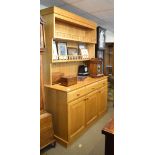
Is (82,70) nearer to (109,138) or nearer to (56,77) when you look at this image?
(56,77)

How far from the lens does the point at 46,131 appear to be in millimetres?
2199

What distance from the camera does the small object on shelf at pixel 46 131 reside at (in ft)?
7.04

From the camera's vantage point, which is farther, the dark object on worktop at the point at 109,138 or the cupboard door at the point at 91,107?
the cupboard door at the point at 91,107

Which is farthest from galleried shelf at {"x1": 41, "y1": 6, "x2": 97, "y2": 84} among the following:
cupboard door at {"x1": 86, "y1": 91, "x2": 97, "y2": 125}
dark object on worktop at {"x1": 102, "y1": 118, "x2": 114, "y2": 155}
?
dark object on worktop at {"x1": 102, "y1": 118, "x2": 114, "y2": 155}

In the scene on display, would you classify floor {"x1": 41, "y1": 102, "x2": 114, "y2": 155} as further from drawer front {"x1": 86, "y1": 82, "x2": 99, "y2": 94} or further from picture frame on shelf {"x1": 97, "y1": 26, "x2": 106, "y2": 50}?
picture frame on shelf {"x1": 97, "y1": 26, "x2": 106, "y2": 50}

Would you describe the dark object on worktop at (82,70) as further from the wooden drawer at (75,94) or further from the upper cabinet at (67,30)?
the wooden drawer at (75,94)

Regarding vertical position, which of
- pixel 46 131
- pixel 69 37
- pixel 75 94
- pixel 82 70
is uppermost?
pixel 69 37

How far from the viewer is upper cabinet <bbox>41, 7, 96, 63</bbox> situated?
2346 millimetres

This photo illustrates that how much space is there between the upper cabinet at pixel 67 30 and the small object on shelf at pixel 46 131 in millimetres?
848

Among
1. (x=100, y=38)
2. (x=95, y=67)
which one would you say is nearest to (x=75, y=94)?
(x=95, y=67)

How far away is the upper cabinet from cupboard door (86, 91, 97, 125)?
2.43 ft

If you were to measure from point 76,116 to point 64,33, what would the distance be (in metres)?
1.40

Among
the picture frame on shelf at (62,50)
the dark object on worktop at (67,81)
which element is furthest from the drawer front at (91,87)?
the picture frame on shelf at (62,50)
